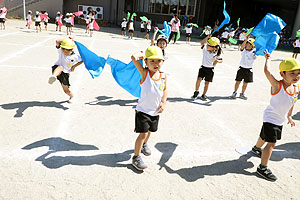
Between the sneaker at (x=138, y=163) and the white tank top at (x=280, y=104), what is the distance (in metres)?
2.00

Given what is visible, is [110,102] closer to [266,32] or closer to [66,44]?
[66,44]

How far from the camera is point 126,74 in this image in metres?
5.44

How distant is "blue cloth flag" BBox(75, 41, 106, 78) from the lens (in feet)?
19.2

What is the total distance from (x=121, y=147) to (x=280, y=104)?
2641mm

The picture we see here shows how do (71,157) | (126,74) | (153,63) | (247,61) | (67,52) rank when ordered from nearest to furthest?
(153,63), (71,157), (126,74), (67,52), (247,61)

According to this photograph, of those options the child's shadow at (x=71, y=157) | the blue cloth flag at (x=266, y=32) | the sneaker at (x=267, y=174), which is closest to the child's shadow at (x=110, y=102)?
the child's shadow at (x=71, y=157)

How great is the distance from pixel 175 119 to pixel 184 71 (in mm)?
5175

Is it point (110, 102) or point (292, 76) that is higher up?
point (292, 76)

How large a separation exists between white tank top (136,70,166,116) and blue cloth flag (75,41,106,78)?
246cm

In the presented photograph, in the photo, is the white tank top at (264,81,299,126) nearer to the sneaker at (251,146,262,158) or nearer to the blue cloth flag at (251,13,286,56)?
the sneaker at (251,146,262,158)

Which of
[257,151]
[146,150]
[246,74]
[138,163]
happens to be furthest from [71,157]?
[246,74]

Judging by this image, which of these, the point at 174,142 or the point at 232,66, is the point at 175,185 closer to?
the point at 174,142

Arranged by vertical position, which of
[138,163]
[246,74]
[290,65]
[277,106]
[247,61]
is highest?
[290,65]

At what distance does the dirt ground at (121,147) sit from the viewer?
343 centimetres
